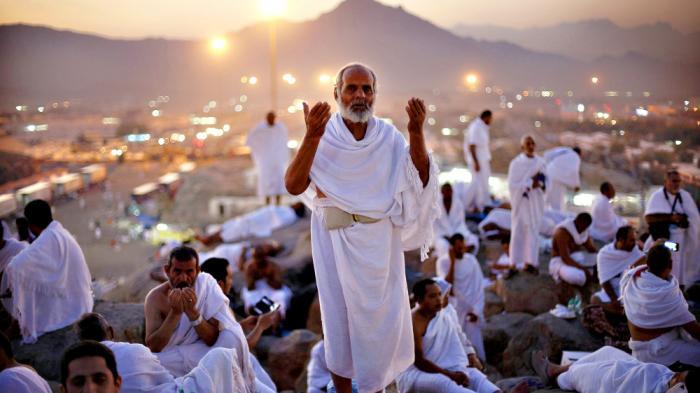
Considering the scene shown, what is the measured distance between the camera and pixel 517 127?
21344mm

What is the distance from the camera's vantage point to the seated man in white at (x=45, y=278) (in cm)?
488

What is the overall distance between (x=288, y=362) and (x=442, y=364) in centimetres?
203

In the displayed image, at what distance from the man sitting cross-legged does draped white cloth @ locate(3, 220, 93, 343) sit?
85.1 inches

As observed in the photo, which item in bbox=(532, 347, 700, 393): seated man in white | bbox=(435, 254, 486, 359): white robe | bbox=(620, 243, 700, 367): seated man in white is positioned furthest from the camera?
bbox=(435, 254, 486, 359): white robe

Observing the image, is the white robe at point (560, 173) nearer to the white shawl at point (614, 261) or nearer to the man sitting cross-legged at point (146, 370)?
the white shawl at point (614, 261)

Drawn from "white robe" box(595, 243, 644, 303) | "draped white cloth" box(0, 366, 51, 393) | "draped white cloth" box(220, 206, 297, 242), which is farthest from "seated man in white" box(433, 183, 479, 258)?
"draped white cloth" box(0, 366, 51, 393)

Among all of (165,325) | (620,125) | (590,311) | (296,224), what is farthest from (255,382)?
(620,125)

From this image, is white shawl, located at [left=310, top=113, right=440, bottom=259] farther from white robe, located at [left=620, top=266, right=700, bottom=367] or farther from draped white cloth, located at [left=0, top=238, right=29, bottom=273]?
draped white cloth, located at [left=0, top=238, right=29, bottom=273]

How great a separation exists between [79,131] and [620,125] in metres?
11.0

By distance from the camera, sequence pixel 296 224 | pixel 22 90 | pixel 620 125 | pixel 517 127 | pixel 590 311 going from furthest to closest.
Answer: pixel 517 127
pixel 620 125
pixel 296 224
pixel 22 90
pixel 590 311

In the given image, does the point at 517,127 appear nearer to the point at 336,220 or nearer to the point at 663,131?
the point at 663,131

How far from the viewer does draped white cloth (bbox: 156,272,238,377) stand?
3.37 m

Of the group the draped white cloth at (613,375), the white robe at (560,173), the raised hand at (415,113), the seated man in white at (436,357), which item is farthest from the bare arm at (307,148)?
the white robe at (560,173)

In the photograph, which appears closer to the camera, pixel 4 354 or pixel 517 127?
pixel 4 354
